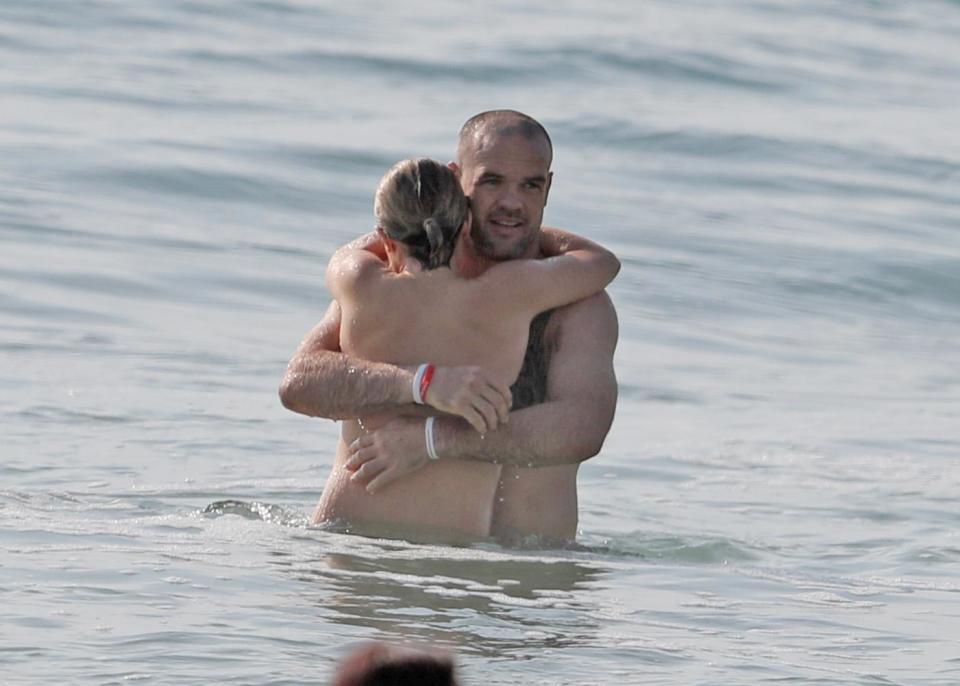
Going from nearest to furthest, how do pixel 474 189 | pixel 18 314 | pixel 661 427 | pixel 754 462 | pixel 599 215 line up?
pixel 474 189 < pixel 754 462 < pixel 661 427 < pixel 18 314 < pixel 599 215

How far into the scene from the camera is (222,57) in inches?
779

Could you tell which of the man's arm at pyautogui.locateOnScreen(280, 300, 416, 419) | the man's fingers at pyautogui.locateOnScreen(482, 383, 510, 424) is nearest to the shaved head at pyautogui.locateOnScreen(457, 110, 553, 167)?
the man's arm at pyautogui.locateOnScreen(280, 300, 416, 419)

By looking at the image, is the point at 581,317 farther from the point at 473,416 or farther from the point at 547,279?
the point at 473,416

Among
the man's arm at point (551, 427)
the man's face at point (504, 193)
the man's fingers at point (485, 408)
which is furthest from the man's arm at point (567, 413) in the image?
the man's face at point (504, 193)

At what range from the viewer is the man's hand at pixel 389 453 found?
5.70 metres

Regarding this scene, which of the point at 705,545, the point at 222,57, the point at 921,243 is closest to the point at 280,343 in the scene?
the point at 705,545

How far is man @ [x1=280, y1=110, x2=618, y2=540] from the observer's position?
18.7ft

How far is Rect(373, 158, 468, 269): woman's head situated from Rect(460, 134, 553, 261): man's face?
0.97ft

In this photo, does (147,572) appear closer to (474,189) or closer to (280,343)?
(474,189)

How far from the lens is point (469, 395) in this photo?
5.56 meters

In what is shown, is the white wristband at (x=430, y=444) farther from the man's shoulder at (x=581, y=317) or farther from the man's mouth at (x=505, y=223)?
the man's mouth at (x=505, y=223)

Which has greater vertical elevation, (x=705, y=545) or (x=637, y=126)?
(x=637, y=126)

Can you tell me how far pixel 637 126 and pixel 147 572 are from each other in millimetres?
13380

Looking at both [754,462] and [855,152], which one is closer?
[754,462]
